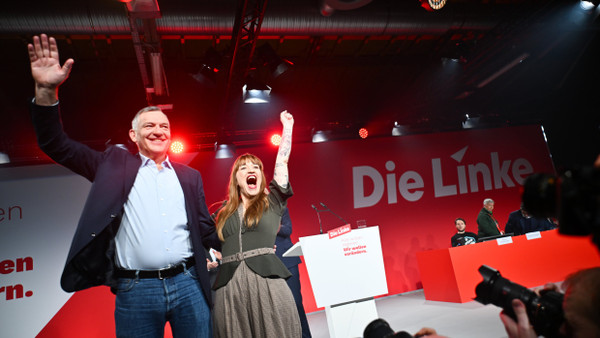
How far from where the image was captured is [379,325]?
37.8 inches

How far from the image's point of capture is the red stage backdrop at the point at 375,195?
567cm

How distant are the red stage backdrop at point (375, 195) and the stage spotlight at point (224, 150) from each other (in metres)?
0.11

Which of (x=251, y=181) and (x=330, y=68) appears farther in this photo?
(x=330, y=68)

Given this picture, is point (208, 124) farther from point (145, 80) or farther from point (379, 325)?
point (379, 325)

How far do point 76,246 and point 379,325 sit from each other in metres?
1.13

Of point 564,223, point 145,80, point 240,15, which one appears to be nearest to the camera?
point 564,223

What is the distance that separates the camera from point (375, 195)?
7.40m

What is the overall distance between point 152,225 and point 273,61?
176 inches

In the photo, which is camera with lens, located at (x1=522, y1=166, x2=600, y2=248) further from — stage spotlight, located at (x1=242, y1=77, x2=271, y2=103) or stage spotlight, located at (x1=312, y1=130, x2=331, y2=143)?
stage spotlight, located at (x1=312, y1=130, x2=331, y2=143)

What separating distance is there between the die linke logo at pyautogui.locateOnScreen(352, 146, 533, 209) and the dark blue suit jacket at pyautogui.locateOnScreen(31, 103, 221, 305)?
5.86 m

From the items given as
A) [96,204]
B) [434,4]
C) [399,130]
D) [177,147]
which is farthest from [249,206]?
[399,130]

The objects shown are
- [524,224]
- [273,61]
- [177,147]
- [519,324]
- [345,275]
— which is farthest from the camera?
[177,147]

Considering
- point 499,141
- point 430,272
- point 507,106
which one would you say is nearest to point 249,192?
point 430,272

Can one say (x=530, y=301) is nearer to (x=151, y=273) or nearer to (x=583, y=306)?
(x=583, y=306)
